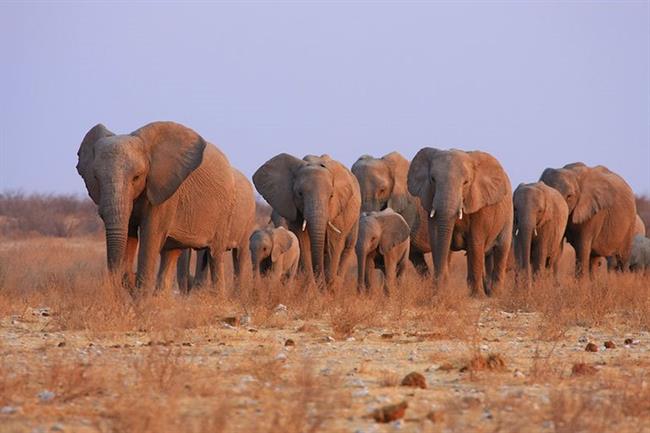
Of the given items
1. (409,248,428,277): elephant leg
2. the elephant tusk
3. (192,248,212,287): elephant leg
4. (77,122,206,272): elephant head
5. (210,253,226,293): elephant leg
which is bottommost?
(409,248,428,277): elephant leg

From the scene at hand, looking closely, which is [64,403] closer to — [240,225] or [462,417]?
[462,417]

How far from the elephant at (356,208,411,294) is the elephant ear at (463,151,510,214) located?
2713 mm

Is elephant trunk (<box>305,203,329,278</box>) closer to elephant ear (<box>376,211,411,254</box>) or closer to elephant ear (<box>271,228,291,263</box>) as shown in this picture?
elephant ear (<box>376,211,411,254</box>)

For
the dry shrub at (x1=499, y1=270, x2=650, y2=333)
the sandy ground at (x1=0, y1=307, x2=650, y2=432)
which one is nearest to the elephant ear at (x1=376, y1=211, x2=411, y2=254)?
the dry shrub at (x1=499, y1=270, x2=650, y2=333)

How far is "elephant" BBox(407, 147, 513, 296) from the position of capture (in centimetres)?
1972

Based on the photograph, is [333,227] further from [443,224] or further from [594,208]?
[594,208]

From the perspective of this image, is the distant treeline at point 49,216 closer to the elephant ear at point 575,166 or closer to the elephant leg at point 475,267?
the elephant ear at point 575,166

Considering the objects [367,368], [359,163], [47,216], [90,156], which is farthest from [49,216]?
[367,368]

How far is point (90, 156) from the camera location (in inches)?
594

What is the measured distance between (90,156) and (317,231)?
4.69m

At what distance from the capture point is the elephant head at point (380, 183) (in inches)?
1064

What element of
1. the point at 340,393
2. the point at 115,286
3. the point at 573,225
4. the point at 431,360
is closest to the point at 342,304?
the point at 115,286

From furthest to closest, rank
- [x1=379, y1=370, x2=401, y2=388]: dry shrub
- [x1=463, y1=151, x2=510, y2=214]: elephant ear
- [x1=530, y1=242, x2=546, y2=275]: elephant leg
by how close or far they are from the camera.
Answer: [x1=530, y1=242, x2=546, y2=275]: elephant leg → [x1=463, y1=151, x2=510, y2=214]: elephant ear → [x1=379, y1=370, x2=401, y2=388]: dry shrub

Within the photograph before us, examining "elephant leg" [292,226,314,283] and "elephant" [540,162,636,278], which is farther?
"elephant" [540,162,636,278]
